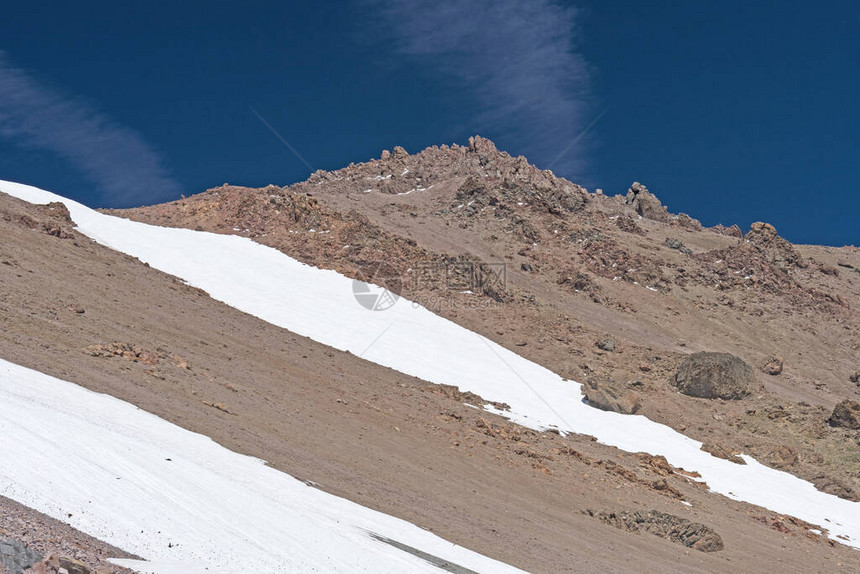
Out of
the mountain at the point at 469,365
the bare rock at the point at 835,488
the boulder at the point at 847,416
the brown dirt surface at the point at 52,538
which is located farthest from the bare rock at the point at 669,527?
the boulder at the point at 847,416

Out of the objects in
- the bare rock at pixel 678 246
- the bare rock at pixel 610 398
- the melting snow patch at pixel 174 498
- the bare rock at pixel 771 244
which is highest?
the bare rock at pixel 771 244

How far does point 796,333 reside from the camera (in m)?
47.4

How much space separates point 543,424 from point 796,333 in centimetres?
2978

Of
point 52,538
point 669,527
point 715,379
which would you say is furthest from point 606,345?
point 52,538

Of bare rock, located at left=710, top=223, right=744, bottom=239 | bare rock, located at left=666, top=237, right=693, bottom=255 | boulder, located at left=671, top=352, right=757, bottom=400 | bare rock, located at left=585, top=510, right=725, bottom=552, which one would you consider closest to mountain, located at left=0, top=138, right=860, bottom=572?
bare rock, located at left=585, top=510, right=725, bottom=552

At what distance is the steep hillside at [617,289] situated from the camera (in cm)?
3141

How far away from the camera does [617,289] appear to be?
159ft

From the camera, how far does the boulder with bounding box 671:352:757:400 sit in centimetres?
3309

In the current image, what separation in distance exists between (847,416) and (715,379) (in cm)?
568

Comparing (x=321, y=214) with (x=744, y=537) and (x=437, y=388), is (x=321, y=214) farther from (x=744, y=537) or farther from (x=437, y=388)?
(x=744, y=537)

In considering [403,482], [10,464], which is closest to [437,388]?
[403,482]

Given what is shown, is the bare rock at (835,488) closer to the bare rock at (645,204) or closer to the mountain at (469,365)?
the mountain at (469,365)

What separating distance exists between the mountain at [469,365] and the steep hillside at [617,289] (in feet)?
0.67

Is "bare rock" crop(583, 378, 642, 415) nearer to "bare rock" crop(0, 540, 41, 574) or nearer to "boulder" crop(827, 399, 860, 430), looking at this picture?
"boulder" crop(827, 399, 860, 430)
